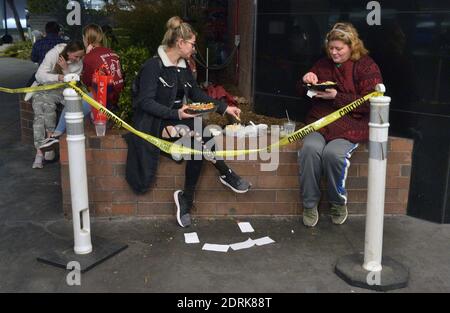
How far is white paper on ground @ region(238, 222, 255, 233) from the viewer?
15.2 ft

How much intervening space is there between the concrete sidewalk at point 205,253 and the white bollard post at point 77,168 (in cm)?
26

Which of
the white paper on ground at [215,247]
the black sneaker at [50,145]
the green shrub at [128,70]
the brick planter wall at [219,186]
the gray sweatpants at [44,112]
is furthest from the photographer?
the gray sweatpants at [44,112]

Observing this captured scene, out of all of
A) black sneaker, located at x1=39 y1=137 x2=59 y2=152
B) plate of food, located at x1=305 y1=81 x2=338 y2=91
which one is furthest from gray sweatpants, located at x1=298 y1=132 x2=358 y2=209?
black sneaker, located at x1=39 y1=137 x2=59 y2=152

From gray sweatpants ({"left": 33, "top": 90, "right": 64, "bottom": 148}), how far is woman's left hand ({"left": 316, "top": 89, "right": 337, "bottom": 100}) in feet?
10.9

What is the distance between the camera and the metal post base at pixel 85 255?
391 centimetres

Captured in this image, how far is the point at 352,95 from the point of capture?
14.8 ft

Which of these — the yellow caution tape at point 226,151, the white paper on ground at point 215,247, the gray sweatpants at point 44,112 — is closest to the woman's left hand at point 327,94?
the yellow caution tape at point 226,151

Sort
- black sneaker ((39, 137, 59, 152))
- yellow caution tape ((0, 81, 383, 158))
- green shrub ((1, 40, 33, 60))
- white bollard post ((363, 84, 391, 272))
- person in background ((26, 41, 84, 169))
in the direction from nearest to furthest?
white bollard post ((363, 84, 391, 272))
yellow caution tape ((0, 81, 383, 158))
black sneaker ((39, 137, 59, 152))
person in background ((26, 41, 84, 169))
green shrub ((1, 40, 33, 60))

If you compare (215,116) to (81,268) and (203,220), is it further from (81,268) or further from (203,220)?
(81,268)

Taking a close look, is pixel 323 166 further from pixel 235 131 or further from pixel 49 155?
pixel 49 155

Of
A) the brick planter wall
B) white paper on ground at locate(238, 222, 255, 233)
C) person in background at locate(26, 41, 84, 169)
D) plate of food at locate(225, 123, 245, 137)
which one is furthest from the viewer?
person in background at locate(26, 41, 84, 169)

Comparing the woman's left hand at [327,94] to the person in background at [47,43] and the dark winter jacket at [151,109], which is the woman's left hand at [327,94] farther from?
the person in background at [47,43]

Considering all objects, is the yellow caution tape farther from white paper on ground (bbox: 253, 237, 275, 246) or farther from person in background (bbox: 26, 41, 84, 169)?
person in background (bbox: 26, 41, 84, 169)
